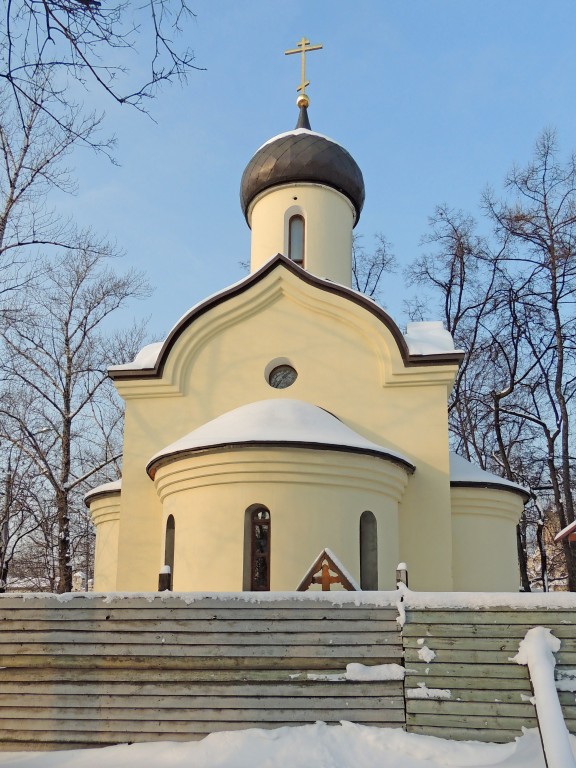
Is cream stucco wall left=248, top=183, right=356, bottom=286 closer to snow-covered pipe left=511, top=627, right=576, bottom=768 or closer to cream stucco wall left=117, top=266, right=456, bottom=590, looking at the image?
cream stucco wall left=117, top=266, right=456, bottom=590

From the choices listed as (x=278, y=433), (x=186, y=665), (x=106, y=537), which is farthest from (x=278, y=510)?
(x=106, y=537)

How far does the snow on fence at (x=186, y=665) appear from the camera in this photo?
19.0ft

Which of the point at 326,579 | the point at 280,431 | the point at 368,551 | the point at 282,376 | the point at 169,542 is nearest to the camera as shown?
the point at 326,579

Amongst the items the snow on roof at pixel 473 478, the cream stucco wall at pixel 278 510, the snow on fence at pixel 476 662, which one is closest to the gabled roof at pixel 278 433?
the cream stucco wall at pixel 278 510

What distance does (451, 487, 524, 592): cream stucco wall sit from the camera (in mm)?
12656

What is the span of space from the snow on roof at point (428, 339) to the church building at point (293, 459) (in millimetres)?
54

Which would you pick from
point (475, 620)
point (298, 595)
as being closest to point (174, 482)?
point (298, 595)

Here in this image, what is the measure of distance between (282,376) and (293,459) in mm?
2674

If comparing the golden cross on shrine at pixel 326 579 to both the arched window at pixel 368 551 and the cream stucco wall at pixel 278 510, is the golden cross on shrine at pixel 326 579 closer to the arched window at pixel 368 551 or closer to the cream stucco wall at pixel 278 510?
the cream stucco wall at pixel 278 510

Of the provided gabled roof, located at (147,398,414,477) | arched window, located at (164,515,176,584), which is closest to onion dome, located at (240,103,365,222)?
gabled roof, located at (147,398,414,477)

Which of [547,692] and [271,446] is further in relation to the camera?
[271,446]

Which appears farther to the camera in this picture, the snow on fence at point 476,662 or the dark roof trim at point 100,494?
the dark roof trim at point 100,494

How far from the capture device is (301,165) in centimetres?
1616

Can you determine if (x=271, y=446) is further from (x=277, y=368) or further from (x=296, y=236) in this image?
(x=296, y=236)
